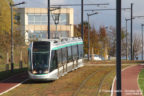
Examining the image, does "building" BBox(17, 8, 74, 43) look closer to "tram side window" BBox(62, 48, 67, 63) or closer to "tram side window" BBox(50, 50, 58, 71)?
"tram side window" BBox(62, 48, 67, 63)

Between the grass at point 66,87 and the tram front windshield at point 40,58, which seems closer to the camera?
the grass at point 66,87

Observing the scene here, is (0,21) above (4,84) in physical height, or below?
above

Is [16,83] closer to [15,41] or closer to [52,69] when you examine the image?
[52,69]

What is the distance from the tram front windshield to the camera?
23031 mm

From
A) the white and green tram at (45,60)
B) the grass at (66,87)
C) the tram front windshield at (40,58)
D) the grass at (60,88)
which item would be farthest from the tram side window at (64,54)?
the tram front windshield at (40,58)

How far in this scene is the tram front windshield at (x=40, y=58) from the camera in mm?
23031


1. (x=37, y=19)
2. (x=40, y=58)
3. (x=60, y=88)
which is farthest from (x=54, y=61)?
(x=37, y=19)

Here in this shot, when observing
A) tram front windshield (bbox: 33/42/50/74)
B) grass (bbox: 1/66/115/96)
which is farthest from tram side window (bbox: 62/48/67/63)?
tram front windshield (bbox: 33/42/50/74)

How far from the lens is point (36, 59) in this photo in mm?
23172

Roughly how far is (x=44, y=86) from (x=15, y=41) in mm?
34466

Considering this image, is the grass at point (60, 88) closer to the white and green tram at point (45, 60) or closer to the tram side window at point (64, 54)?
the white and green tram at point (45, 60)

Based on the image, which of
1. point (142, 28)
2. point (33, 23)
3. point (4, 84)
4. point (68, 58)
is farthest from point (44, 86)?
point (142, 28)

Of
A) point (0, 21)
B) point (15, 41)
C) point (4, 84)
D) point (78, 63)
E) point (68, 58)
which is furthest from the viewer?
point (15, 41)

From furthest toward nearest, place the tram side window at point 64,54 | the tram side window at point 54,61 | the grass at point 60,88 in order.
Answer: the tram side window at point 64,54, the tram side window at point 54,61, the grass at point 60,88
